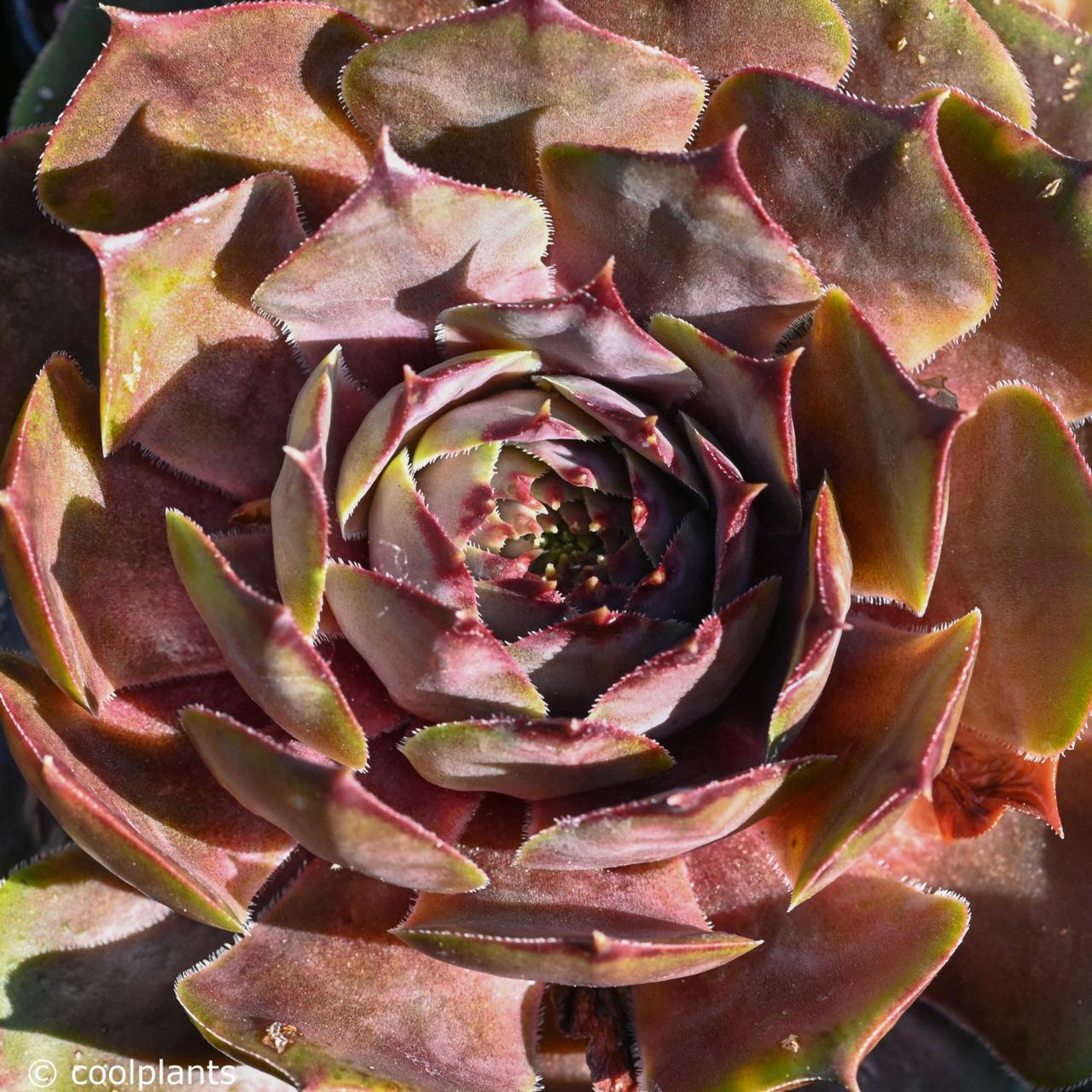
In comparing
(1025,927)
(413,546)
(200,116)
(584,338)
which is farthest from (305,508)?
(1025,927)

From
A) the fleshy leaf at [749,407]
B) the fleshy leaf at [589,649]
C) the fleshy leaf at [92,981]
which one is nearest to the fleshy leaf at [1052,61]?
the fleshy leaf at [749,407]

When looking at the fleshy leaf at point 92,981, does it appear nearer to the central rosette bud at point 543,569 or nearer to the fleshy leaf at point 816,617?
the central rosette bud at point 543,569

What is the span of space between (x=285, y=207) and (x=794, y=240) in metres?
0.71

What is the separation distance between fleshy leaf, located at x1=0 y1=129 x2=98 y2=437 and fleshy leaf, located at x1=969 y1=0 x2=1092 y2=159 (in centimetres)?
145

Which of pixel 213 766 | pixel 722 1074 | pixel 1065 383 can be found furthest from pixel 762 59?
pixel 722 1074

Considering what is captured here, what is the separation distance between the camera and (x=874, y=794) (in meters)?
1.38

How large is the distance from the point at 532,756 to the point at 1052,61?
1360mm

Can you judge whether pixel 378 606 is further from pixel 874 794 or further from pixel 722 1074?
pixel 722 1074

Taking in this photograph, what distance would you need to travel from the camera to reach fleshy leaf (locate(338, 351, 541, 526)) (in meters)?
1.52

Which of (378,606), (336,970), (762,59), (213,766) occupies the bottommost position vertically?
(336,970)

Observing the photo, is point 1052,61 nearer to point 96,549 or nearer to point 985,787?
point 985,787

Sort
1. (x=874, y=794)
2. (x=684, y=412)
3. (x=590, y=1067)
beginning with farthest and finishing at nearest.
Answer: (x=590, y=1067)
(x=684, y=412)
(x=874, y=794)

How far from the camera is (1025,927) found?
6.09 feet

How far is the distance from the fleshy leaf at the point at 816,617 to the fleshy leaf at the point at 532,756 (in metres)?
0.17
